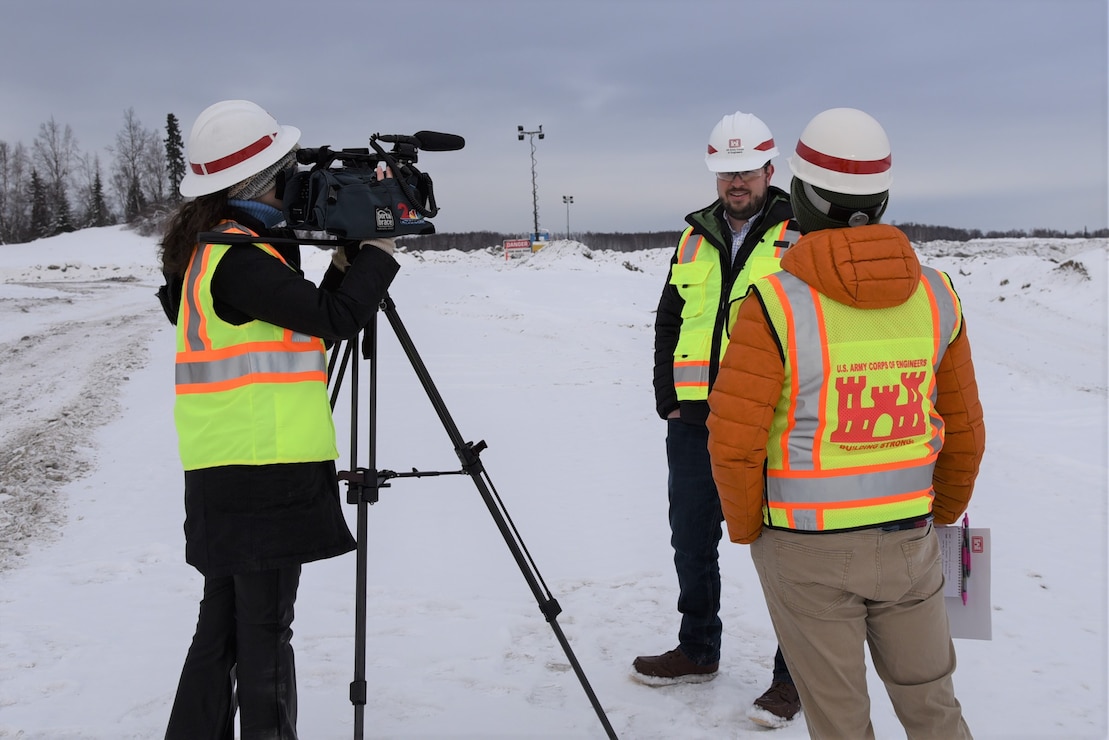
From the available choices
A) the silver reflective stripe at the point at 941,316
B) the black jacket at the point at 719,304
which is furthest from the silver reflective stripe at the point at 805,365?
the black jacket at the point at 719,304

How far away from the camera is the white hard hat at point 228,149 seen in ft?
7.61

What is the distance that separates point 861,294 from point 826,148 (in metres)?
0.36

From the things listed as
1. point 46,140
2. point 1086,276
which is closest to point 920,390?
point 1086,276

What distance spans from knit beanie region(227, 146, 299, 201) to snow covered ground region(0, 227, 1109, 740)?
70.9 inches

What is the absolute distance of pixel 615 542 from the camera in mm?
4727

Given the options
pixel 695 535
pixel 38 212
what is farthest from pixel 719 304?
pixel 38 212

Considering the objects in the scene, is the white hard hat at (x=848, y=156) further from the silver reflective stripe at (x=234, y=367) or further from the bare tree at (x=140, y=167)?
the bare tree at (x=140, y=167)

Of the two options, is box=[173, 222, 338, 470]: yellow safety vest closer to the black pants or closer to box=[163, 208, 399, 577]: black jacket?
box=[163, 208, 399, 577]: black jacket

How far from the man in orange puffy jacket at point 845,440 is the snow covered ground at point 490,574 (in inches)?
41.0

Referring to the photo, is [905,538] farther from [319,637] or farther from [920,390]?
[319,637]

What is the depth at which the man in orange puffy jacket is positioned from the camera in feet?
6.26

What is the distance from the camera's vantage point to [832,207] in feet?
6.54

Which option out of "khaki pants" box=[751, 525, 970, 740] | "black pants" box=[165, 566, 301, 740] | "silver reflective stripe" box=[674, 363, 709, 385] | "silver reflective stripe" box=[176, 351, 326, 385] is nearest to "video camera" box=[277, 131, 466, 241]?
"silver reflective stripe" box=[176, 351, 326, 385]

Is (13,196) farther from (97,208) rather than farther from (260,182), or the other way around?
(260,182)
